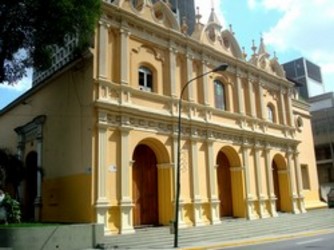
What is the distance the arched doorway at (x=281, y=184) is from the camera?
26656mm

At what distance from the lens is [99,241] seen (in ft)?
46.5

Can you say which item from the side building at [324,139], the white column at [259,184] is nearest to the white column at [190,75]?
the white column at [259,184]

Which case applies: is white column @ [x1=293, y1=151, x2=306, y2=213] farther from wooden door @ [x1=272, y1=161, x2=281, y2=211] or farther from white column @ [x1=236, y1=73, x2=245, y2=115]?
white column @ [x1=236, y1=73, x2=245, y2=115]

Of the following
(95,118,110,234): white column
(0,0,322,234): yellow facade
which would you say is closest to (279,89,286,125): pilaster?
(0,0,322,234): yellow facade

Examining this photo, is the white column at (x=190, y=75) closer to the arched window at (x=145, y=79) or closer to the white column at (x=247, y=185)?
the arched window at (x=145, y=79)

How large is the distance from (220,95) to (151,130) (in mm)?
6841

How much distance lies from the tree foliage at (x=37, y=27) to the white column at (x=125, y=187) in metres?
4.55

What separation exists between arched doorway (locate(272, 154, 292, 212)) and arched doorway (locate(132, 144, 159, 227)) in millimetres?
11064

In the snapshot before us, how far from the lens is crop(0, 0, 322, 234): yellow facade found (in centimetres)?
1658

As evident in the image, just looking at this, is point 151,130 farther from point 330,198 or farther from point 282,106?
point 330,198

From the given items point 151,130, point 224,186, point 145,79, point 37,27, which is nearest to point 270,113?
point 224,186

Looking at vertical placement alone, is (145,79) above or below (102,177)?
above

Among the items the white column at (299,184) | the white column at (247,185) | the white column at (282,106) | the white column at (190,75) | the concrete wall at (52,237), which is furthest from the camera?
the white column at (282,106)

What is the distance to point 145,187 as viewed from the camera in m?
18.9
